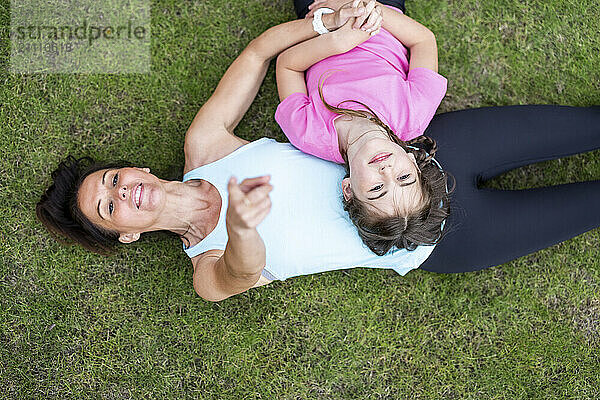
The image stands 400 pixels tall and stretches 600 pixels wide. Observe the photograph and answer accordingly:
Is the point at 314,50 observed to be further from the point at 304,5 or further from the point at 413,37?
the point at 413,37

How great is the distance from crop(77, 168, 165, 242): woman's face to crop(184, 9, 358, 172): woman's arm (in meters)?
0.44

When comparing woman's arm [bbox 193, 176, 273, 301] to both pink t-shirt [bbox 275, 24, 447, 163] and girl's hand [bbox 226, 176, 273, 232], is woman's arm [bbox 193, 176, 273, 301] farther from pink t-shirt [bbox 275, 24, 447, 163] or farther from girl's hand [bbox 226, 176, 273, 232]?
pink t-shirt [bbox 275, 24, 447, 163]

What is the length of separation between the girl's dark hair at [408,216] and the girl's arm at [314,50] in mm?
224

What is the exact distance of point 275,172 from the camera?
9.18ft

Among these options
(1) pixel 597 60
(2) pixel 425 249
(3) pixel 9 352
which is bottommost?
(3) pixel 9 352

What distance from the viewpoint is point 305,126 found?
8.99 ft

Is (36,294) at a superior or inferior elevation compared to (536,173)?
inferior

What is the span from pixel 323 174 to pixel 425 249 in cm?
76

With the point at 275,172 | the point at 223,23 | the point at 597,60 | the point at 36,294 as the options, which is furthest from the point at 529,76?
the point at 36,294

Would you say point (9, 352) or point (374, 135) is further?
point (9, 352)

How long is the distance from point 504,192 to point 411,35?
116 cm

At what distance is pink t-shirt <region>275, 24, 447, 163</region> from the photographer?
2674mm

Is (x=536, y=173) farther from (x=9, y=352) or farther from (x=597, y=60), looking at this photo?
(x=9, y=352)

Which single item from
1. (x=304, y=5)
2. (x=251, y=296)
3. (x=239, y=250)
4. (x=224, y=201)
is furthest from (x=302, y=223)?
(x=304, y=5)
